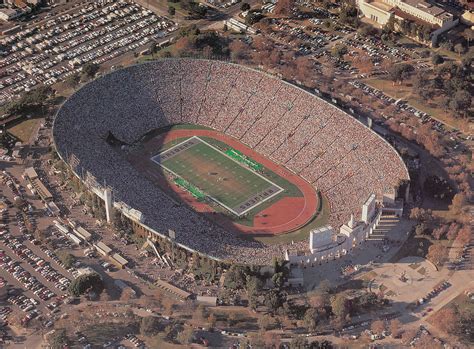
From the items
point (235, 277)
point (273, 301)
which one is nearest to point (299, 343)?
point (273, 301)

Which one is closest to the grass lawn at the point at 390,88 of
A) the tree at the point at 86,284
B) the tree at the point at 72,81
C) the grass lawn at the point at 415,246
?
the grass lawn at the point at 415,246

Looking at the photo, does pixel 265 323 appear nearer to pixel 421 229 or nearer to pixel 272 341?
pixel 272 341

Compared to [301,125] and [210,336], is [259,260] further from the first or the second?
[301,125]

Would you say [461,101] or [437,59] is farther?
[437,59]

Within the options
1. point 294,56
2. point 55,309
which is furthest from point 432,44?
point 55,309

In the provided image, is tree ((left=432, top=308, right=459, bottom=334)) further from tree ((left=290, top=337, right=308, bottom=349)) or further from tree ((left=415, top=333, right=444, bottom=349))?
tree ((left=290, top=337, right=308, bottom=349))

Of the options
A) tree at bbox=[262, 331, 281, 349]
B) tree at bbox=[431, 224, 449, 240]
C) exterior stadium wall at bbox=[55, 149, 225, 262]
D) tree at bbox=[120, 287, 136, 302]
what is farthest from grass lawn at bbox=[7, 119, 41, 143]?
tree at bbox=[431, 224, 449, 240]
